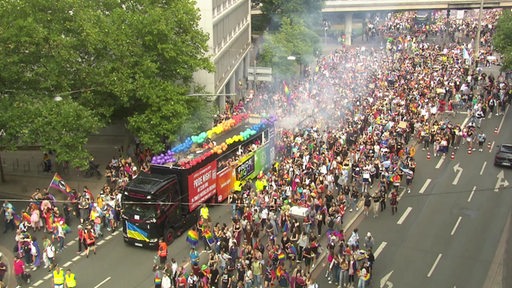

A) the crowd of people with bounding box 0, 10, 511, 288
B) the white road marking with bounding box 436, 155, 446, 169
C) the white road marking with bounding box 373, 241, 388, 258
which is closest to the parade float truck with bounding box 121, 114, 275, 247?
the crowd of people with bounding box 0, 10, 511, 288

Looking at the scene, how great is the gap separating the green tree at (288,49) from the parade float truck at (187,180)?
2093cm

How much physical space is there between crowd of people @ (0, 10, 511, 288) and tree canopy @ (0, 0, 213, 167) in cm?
288

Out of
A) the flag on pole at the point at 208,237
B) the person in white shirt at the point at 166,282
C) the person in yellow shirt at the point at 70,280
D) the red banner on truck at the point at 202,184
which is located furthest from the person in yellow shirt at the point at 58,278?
the red banner on truck at the point at 202,184

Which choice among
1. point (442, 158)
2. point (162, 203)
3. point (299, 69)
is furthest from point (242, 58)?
point (162, 203)

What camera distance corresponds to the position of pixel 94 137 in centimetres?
4472

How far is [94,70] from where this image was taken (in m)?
33.1

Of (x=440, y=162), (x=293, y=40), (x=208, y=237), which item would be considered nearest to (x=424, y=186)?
(x=440, y=162)

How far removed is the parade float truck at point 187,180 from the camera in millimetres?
26156

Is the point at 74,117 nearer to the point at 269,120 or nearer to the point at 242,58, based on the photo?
the point at 269,120

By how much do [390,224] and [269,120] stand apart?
10260 millimetres

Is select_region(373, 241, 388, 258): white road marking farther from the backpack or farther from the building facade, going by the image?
the building facade

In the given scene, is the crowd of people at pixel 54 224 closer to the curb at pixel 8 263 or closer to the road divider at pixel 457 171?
the curb at pixel 8 263

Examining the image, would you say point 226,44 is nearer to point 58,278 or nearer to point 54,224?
point 54,224

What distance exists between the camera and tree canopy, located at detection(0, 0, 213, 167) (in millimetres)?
30391
